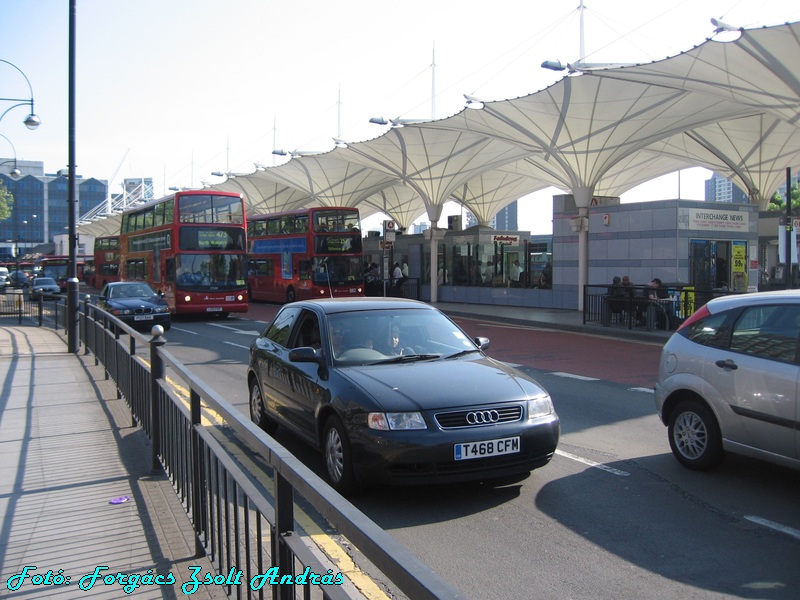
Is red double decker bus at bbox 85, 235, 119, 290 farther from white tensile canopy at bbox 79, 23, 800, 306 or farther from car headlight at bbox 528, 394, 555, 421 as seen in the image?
car headlight at bbox 528, 394, 555, 421

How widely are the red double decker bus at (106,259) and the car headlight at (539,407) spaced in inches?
1882

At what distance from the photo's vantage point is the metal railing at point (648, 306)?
18.7 metres

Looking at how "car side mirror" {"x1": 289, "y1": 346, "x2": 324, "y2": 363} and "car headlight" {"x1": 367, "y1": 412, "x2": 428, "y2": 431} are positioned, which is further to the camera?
"car side mirror" {"x1": 289, "y1": 346, "x2": 324, "y2": 363}

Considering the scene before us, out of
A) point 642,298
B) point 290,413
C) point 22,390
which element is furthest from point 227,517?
point 642,298

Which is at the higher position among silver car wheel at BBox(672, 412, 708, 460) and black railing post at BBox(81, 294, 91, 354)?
black railing post at BBox(81, 294, 91, 354)

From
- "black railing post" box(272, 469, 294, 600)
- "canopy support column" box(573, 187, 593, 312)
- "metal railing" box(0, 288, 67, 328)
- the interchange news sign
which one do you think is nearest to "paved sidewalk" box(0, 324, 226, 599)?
"black railing post" box(272, 469, 294, 600)

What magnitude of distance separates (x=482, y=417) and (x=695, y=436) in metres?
2.27

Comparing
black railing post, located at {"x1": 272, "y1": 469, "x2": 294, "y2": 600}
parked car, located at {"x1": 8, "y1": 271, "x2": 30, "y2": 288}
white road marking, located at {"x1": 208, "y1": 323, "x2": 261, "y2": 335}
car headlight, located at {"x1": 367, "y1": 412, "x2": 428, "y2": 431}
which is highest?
parked car, located at {"x1": 8, "y1": 271, "x2": 30, "y2": 288}

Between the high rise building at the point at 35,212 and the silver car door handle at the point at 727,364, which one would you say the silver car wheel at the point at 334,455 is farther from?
the high rise building at the point at 35,212

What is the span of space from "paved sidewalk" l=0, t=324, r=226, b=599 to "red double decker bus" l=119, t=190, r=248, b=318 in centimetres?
1546

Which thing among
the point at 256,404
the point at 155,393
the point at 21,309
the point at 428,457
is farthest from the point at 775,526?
the point at 21,309

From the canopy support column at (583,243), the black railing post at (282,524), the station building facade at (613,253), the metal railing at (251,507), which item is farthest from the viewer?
the canopy support column at (583,243)

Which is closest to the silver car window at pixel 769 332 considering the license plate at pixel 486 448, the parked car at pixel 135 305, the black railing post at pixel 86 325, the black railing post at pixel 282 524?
the license plate at pixel 486 448

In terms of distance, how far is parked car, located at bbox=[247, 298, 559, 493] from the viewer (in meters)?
5.44
